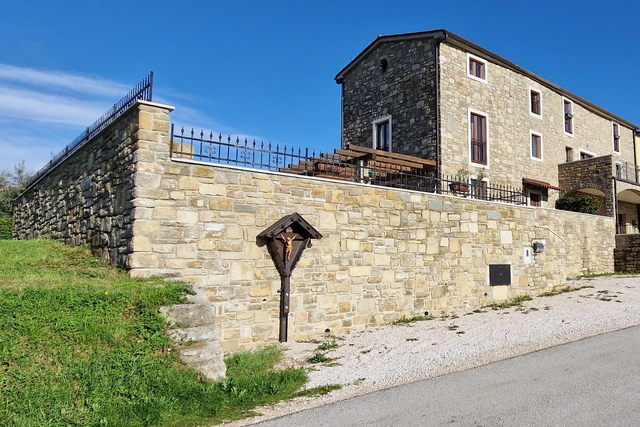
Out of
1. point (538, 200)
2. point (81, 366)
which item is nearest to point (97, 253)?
point (81, 366)

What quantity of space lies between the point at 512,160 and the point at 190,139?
1493 centimetres

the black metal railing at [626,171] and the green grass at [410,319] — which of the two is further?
the black metal railing at [626,171]

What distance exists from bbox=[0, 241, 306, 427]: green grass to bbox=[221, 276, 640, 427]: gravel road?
0.58 meters

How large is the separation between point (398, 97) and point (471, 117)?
9.24ft

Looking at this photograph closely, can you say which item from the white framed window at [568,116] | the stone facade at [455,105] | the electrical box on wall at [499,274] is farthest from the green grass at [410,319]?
the white framed window at [568,116]

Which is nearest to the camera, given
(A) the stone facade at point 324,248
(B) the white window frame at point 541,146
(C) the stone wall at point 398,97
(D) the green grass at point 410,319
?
(A) the stone facade at point 324,248

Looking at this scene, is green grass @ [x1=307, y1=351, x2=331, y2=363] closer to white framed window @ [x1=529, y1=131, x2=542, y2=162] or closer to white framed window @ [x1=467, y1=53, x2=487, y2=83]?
white framed window @ [x1=467, y1=53, x2=487, y2=83]

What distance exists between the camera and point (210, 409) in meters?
4.91

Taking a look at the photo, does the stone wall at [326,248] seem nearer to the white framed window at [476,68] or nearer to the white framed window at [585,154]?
the white framed window at [476,68]

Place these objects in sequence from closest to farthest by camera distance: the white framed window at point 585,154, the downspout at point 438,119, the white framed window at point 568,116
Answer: the downspout at point 438,119
the white framed window at point 568,116
the white framed window at point 585,154

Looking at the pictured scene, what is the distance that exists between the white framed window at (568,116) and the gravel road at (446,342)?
12.9 m

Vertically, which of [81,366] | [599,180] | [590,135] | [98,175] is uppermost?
[590,135]

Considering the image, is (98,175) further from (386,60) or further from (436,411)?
(386,60)

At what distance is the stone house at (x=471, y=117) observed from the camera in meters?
16.6
